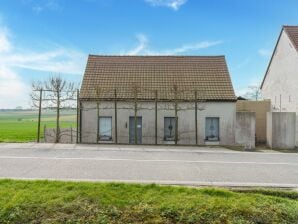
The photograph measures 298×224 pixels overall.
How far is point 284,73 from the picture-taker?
2595 centimetres

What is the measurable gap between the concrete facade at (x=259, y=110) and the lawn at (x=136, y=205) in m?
17.7

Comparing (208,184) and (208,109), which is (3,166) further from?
(208,109)

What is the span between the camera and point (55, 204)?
743 cm

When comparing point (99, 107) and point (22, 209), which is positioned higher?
point (99, 107)

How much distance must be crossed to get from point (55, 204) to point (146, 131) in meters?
15.8

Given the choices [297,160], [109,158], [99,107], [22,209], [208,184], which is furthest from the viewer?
[99,107]

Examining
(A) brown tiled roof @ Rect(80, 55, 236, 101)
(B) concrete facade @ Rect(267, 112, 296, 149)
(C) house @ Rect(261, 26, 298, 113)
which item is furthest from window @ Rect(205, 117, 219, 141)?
(C) house @ Rect(261, 26, 298, 113)

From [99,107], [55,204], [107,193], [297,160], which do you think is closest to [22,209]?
[55,204]

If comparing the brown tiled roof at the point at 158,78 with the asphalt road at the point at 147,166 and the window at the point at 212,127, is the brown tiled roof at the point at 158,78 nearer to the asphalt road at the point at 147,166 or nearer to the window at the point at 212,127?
the window at the point at 212,127

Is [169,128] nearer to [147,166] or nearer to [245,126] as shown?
[245,126]

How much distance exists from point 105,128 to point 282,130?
10.7 m

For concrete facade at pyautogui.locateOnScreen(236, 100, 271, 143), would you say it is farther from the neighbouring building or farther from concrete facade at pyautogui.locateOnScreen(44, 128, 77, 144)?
concrete facade at pyautogui.locateOnScreen(44, 128, 77, 144)

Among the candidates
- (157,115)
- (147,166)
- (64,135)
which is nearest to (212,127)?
(157,115)

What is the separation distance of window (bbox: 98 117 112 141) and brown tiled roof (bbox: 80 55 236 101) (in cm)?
138
